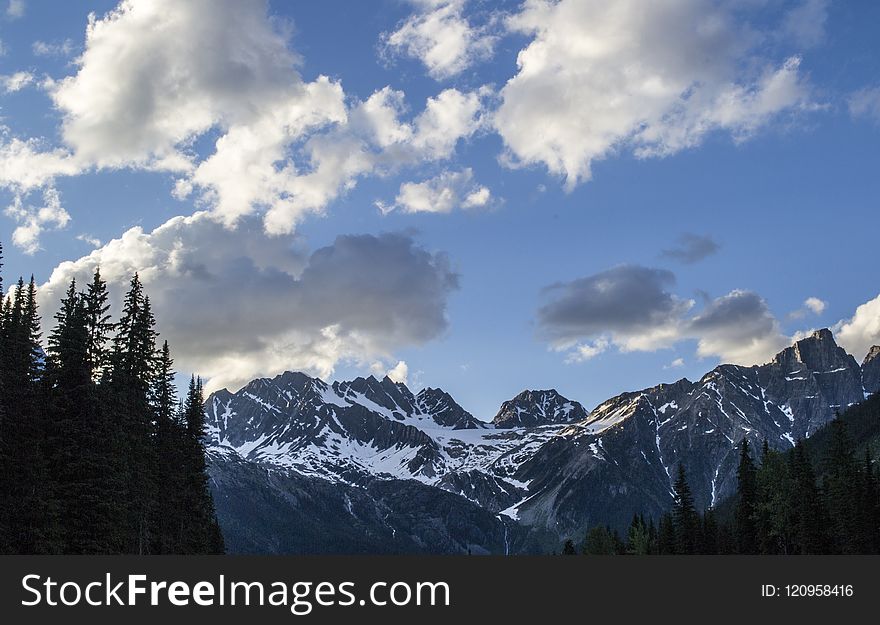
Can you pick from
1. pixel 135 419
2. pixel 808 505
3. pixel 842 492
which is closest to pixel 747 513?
pixel 842 492

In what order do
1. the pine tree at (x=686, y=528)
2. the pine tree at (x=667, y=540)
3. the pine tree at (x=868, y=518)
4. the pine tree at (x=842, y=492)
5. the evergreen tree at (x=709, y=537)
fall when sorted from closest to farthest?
the pine tree at (x=868, y=518)
the pine tree at (x=842, y=492)
the evergreen tree at (x=709, y=537)
the pine tree at (x=686, y=528)
the pine tree at (x=667, y=540)

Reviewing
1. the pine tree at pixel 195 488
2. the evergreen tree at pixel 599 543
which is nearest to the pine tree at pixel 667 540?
the evergreen tree at pixel 599 543

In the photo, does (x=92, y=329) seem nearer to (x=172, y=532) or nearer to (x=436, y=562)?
(x=172, y=532)

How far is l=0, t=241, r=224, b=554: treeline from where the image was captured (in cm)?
5053

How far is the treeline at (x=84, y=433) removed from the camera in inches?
1989

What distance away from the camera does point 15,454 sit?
5200 centimetres

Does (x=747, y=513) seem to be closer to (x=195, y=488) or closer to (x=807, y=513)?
(x=807, y=513)

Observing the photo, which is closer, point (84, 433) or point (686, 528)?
point (84, 433)

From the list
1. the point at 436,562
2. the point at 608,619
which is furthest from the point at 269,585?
the point at 608,619

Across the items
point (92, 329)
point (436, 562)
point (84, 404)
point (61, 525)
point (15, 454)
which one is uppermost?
point (92, 329)

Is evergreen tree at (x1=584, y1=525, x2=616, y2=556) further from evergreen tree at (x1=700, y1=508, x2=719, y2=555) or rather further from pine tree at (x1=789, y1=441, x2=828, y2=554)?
pine tree at (x1=789, y1=441, x2=828, y2=554)

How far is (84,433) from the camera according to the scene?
53875 mm

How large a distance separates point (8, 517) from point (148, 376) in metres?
17.3

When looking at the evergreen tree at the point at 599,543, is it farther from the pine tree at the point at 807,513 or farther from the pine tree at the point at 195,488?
the pine tree at the point at 195,488
